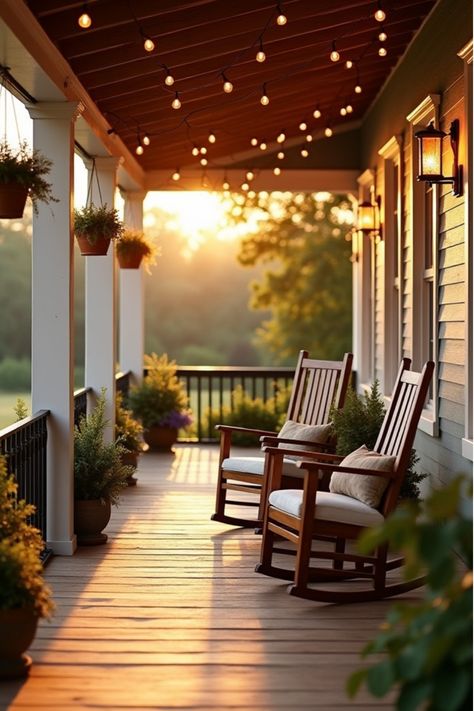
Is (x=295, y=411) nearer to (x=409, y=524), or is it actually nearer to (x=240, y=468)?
(x=240, y=468)

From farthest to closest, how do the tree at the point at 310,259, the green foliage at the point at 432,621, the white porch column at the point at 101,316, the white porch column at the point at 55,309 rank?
the tree at the point at 310,259 → the white porch column at the point at 101,316 → the white porch column at the point at 55,309 → the green foliage at the point at 432,621

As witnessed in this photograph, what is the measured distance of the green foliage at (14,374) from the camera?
32.6 metres

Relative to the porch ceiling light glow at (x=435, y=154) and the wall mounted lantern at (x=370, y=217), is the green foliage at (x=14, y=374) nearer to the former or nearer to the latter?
the wall mounted lantern at (x=370, y=217)

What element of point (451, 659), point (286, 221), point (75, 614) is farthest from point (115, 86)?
point (286, 221)

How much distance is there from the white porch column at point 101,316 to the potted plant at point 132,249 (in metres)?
0.51

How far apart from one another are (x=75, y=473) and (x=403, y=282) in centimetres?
291

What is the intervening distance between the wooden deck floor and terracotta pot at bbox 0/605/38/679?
0.05 m

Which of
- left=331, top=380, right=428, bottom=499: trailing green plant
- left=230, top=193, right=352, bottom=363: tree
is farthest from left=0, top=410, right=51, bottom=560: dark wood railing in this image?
left=230, top=193, right=352, bottom=363: tree

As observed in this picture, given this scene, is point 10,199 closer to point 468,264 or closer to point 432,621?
point 468,264

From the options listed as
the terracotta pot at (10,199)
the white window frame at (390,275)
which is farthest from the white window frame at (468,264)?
the white window frame at (390,275)

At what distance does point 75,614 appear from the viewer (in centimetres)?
433

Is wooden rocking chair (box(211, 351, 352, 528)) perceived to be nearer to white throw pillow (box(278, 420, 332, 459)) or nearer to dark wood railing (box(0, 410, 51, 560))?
white throw pillow (box(278, 420, 332, 459))

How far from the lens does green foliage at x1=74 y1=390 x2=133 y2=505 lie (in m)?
5.83

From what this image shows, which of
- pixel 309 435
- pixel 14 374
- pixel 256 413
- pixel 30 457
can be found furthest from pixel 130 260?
pixel 14 374
